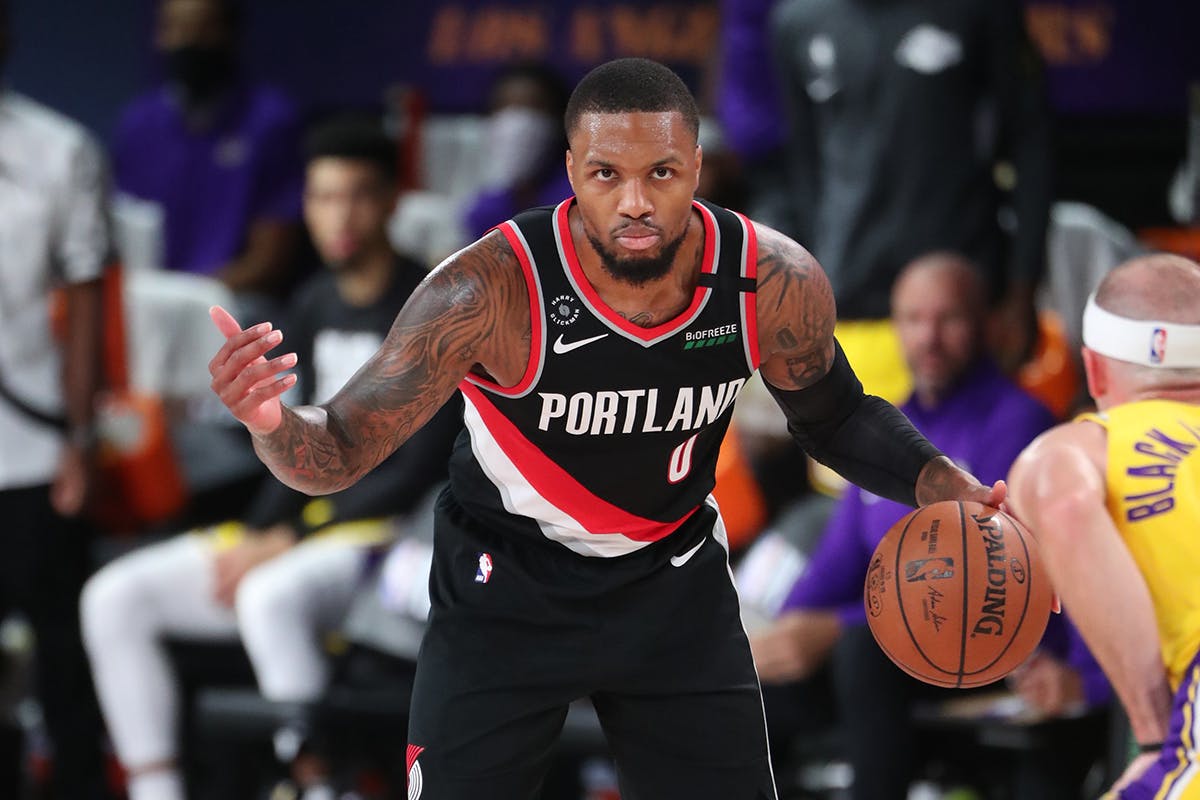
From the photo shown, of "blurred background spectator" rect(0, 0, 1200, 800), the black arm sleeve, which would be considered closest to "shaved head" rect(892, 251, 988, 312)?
"blurred background spectator" rect(0, 0, 1200, 800)

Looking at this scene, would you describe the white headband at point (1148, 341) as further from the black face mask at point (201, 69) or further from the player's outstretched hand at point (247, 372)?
the black face mask at point (201, 69)

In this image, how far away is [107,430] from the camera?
6633 millimetres

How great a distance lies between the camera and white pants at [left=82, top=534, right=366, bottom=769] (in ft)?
19.3

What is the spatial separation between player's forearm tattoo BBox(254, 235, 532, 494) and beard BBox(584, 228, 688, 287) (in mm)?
160

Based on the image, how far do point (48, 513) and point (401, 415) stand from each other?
3030 mm

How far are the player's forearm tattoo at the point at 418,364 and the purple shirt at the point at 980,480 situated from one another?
2103 millimetres

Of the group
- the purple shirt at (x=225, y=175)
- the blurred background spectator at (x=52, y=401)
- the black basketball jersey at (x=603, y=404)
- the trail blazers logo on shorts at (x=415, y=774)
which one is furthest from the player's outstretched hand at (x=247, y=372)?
Answer: the purple shirt at (x=225, y=175)

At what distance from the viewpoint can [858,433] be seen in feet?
12.1

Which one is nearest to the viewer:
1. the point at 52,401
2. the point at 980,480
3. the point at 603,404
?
the point at 603,404

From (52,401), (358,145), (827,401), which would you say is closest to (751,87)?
(358,145)

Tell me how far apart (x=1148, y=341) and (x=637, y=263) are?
4.13 feet

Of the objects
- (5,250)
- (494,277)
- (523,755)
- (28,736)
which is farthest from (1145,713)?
(28,736)

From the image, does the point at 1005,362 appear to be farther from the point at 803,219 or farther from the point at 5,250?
the point at 5,250

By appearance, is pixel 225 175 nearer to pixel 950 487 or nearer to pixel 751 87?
pixel 751 87
